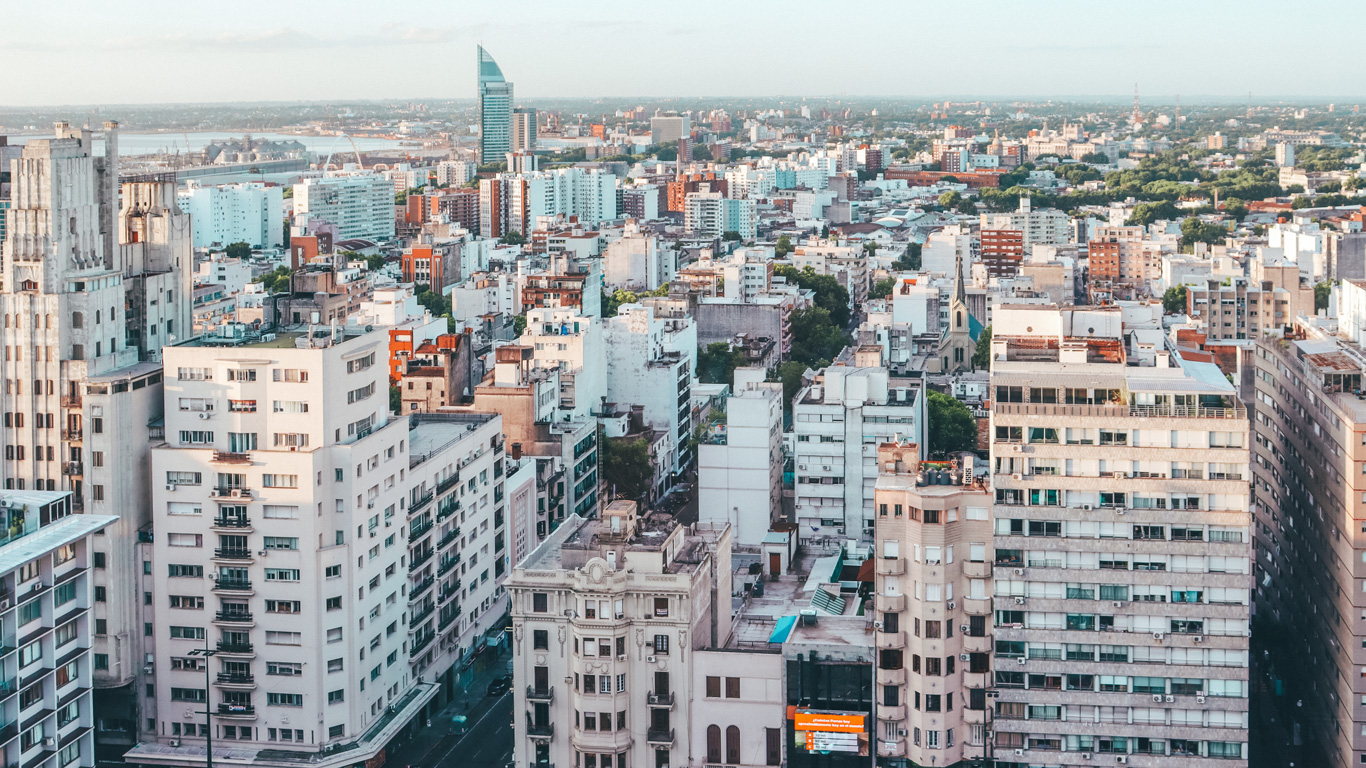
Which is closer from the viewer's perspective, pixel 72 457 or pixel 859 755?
pixel 859 755

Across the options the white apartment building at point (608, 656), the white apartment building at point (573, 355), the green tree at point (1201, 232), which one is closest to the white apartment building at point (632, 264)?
the green tree at point (1201, 232)

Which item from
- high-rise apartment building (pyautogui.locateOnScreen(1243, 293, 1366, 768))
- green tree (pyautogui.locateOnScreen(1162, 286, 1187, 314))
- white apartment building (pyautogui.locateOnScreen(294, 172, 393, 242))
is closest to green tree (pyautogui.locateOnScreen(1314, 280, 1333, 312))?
green tree (pyautogui.locateOnScreen(1162, 286, 1187, 314))

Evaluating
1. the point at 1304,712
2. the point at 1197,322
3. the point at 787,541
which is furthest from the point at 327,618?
the point at 1197,322

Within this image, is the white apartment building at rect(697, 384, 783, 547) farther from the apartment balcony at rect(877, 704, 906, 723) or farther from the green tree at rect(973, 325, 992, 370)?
the green tree at rect(973, 325, 992, 370)

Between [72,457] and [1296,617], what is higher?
[72,457]

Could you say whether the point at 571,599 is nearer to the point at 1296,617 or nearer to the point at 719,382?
the point at 1296,617

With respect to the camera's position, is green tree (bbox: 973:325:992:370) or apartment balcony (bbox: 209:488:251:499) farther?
green tree (bbox: 973:325:992:370)

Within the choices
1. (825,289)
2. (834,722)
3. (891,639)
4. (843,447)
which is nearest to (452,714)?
(834,722)
